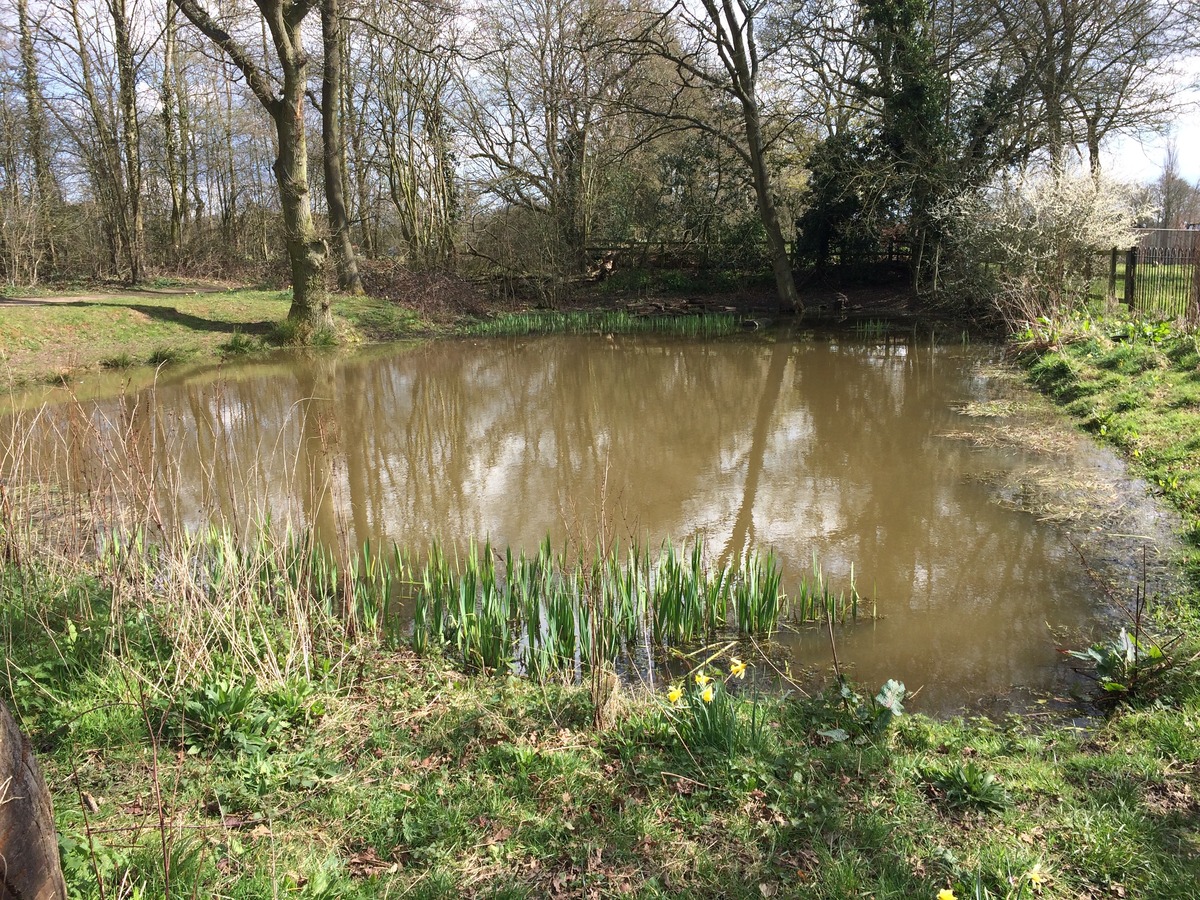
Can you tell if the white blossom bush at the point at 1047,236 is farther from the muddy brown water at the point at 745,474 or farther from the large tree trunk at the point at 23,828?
the large tree trunk at the point at 23,828

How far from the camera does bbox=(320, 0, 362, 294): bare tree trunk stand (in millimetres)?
17922

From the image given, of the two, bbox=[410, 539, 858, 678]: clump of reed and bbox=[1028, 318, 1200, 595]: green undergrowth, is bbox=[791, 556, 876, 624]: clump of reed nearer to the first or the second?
bbox=[410, 539, 858, 678]: clump of reed

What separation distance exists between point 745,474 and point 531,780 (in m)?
5.47

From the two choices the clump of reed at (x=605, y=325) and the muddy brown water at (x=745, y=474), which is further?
the clump of reed at (x=605, y=325)

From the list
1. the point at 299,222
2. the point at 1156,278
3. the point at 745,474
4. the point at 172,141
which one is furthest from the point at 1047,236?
the point at 172,141

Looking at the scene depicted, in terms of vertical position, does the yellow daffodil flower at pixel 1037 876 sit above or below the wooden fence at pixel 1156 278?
below

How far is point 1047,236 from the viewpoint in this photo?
51.9 ft

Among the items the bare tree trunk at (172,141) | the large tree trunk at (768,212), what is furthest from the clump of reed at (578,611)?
the bare tree trunk at (172,141)

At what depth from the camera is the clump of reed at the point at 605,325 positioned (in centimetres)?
2020

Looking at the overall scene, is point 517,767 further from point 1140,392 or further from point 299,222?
point 299,222

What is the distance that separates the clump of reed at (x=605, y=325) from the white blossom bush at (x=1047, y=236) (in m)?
6.07

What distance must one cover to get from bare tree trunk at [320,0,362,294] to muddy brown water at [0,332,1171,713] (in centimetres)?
729

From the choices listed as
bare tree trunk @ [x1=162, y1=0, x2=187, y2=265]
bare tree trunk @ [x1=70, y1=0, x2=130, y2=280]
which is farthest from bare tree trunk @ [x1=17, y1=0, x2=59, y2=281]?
bare tree trunk @ [x1=162, y1=0, x2=187, y2=265]

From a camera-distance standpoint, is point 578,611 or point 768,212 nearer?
point 578,611
